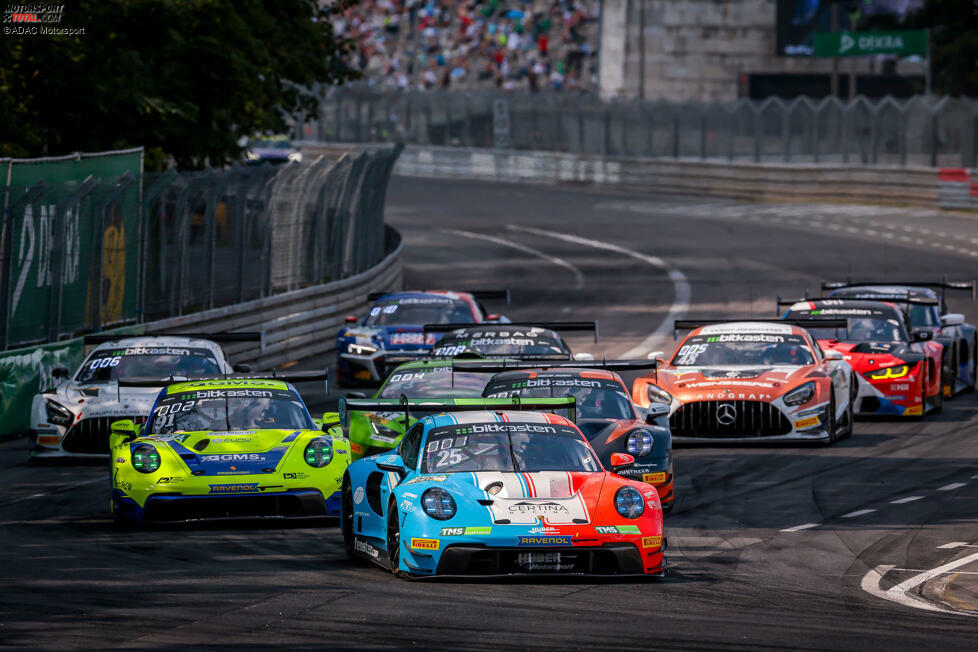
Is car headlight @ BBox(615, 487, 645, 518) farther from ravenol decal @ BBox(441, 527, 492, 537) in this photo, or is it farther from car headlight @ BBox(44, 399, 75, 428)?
car headlight @ BBox(44, 399, 75, 428)

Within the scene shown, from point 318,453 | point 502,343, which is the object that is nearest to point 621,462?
point 318,453

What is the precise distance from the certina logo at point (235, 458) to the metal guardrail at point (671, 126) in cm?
3385

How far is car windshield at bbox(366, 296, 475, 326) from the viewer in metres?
24.5

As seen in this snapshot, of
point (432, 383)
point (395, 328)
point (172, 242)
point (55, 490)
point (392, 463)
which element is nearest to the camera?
point (392, 463)

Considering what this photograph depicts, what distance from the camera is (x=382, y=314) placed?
81.6 feet

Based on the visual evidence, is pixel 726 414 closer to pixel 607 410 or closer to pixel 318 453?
pixel 607 410

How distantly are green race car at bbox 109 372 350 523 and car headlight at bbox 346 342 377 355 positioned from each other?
969cm

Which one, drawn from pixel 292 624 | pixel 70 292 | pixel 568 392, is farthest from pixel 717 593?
pixel 70 292

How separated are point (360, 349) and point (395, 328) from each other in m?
0.56

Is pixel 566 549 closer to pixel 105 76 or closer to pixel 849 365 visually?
Answer: pixel 849 365

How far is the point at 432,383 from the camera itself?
17.3 metres

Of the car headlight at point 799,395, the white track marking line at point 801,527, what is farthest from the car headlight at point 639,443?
the car headlight at point 799,395

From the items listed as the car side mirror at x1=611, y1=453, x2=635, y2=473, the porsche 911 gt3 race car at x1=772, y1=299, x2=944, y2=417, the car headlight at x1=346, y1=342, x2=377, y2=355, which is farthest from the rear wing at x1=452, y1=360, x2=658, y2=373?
the car headlight at x1=346, y1=342, x2=377, y2=355

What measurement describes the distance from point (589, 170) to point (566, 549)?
170 ft
